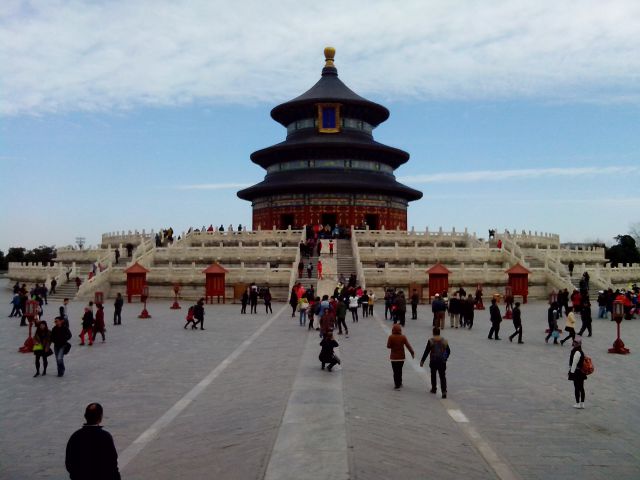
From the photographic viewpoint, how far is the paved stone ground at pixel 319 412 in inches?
351

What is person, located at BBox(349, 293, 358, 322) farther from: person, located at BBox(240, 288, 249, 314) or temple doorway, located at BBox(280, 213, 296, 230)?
temple doorway, located at BBox(280, 213, 296, 230)

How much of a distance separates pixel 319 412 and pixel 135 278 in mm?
28000

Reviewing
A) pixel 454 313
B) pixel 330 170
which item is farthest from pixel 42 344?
pixel 330 170

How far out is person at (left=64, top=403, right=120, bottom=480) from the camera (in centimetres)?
612

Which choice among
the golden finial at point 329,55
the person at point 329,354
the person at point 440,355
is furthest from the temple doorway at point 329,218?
the person at point 440,355

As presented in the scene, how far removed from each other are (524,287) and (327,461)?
30075mm

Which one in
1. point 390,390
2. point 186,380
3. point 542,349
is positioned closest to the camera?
point 390,390

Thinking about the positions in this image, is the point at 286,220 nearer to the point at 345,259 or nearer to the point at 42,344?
the point at 345,259

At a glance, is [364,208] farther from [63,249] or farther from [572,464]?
[572,464]

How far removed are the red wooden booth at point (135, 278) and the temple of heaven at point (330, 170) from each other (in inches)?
913

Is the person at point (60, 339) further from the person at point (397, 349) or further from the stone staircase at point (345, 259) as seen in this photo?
the stone staircase at point (345, 259)

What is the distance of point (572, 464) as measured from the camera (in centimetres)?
910

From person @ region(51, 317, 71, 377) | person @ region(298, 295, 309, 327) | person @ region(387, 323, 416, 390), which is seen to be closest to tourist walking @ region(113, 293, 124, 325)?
person @ region(298, 295, 309, 327)

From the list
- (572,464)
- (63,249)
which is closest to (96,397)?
(572,464)
